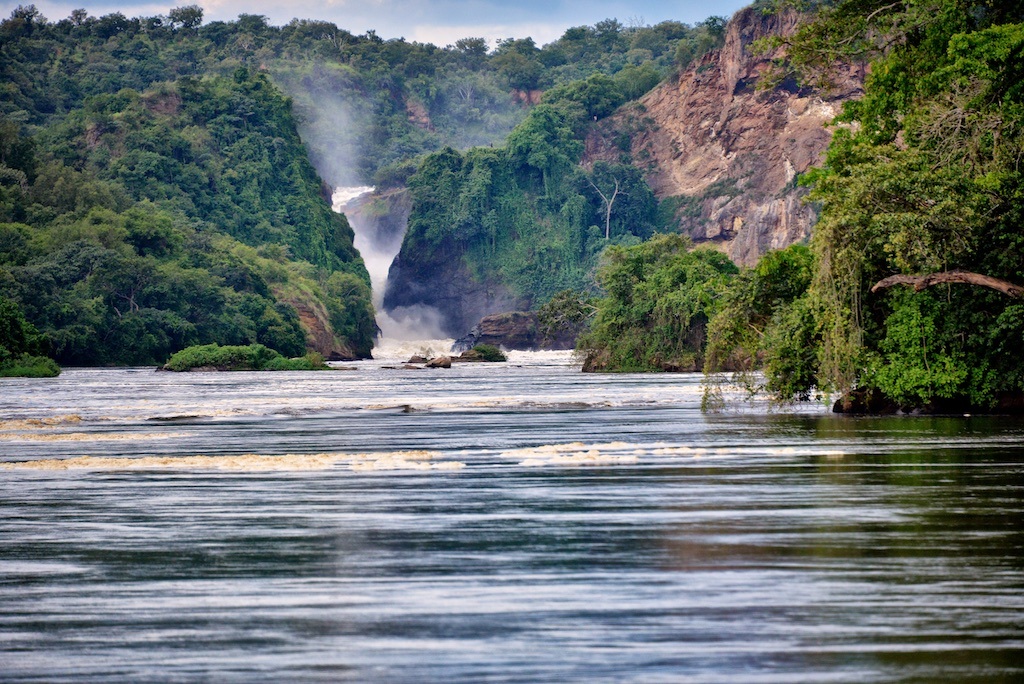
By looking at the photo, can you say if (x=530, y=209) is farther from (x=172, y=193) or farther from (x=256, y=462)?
(x=256, y=462)

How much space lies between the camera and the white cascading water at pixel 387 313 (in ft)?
482

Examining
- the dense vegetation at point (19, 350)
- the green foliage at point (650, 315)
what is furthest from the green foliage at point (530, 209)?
the dense vegetation at point (19, 350)

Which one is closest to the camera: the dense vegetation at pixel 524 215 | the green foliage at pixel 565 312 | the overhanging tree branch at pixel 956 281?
the overhanging tree branch at pixel 956 281

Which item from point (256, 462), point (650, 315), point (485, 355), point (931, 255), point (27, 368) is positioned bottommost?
point (256, 462)

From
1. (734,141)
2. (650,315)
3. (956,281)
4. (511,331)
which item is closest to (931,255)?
(956,281)

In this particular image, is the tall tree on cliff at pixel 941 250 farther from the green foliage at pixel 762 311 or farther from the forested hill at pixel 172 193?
the forested hill at pixel 172 193

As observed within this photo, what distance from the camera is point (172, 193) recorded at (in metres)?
136

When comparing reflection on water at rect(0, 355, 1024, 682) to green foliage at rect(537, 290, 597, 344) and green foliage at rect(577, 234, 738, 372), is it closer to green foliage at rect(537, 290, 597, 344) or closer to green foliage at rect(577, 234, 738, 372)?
green foliage at rect(577, 234, 738, 372)

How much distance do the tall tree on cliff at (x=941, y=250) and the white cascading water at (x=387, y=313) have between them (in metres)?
95.9

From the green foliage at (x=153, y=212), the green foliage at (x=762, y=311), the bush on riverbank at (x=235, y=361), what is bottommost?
the bush on riverbank at (x=235, y=361)

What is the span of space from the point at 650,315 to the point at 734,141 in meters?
79.7

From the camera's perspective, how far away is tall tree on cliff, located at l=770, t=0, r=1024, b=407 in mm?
26172

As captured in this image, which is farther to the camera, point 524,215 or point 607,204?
point 524,215

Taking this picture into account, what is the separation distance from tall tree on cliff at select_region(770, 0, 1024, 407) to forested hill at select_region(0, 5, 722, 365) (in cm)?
6169
